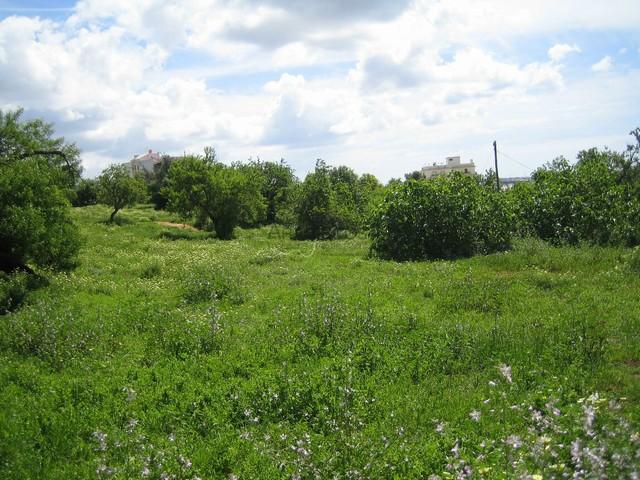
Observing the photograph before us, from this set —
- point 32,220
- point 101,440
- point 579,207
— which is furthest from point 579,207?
point 101,440

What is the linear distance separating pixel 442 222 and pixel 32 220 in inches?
503

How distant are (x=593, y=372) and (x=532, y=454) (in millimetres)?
3358

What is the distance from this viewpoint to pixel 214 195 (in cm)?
3291

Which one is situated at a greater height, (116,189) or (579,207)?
(116,189)

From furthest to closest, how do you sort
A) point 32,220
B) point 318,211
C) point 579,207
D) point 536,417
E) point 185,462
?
point 318,211, point 579,207, point 32,220, point 185,462, point 536,417

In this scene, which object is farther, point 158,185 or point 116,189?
point 158,185

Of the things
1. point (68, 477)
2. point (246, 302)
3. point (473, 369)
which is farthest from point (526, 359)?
point (246, 302)

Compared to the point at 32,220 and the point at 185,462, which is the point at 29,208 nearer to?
the point at 32,220

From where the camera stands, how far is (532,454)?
4.21 meters

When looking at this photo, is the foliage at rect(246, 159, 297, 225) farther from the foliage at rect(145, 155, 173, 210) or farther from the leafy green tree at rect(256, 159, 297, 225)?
the foliage at rect(145, 155, 173, 210)

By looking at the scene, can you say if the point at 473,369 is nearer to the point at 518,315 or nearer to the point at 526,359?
the point at 526,359

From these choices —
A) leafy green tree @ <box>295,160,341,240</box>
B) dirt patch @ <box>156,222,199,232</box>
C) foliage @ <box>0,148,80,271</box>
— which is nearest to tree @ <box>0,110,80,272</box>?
foliage @ <box>0,148,80,271</box>

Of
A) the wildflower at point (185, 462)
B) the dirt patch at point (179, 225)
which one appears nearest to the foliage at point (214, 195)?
the dirt patch at point (179, 225)

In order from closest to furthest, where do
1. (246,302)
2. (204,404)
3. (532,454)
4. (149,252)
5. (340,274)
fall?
(532,454)
(204,404)
(246,302)
(340,274)
(149,252)
